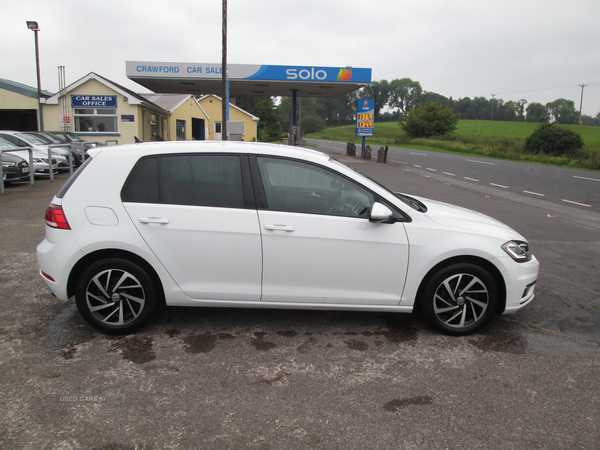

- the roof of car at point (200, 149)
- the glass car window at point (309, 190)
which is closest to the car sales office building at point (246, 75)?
the roof of car at point (200, 149)

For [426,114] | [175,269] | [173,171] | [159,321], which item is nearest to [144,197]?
[173,171]

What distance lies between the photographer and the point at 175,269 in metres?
3.84

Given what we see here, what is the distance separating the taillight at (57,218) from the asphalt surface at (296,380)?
3.11 ft

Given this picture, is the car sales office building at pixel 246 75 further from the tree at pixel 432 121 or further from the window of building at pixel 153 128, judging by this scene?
the tree at pixel 432 121

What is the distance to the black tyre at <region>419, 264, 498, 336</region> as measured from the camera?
3900 mm

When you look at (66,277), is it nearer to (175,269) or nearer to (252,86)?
(175,269)

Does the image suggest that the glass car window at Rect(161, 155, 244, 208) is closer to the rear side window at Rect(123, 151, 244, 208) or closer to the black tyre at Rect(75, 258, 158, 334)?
the rear side window at Rect(123, 151, 244, 208)

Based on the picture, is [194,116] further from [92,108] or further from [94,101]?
[94,101]

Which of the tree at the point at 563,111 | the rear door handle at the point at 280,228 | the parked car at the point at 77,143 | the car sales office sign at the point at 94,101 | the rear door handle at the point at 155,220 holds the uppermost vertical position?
the tree at the point at 563,111

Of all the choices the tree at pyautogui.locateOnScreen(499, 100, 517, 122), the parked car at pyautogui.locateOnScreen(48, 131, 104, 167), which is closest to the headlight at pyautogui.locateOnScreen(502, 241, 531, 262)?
the parked car at pyautogui.locateOnScreen(48, 131, 104, 167)

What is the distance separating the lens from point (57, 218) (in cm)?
384

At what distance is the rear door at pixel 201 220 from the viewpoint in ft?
12.4

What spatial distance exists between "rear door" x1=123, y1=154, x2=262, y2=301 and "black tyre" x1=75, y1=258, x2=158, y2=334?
0.27 metres

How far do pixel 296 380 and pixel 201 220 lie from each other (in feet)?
4.88
